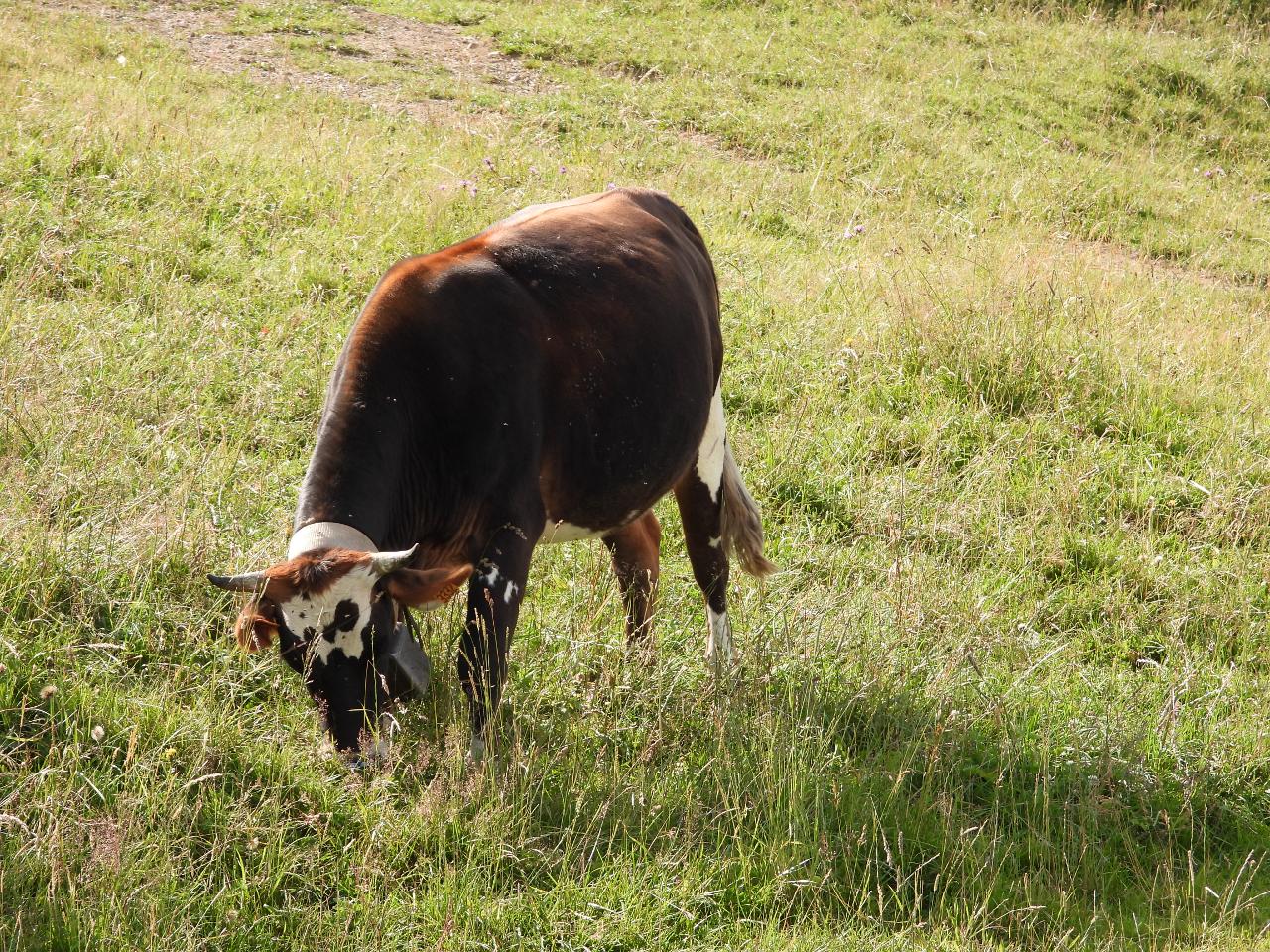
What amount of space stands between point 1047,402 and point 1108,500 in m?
0.96

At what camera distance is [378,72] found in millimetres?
13156

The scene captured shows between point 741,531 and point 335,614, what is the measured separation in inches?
92.9

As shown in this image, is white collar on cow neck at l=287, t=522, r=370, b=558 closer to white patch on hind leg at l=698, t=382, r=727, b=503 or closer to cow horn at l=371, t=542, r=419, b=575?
cow horn at l=371, t=542, r=419, b=575

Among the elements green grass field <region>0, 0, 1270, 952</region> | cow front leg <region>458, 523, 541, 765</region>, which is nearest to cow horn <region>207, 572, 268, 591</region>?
green grass field <region>0, 0, 1270, 952</region>

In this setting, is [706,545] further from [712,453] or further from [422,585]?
[422,585]

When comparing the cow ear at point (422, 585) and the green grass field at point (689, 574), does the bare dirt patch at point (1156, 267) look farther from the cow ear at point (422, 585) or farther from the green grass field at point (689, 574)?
the cow ear at point (422, 585)

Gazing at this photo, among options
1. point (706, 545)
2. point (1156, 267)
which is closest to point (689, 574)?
point (706, 545)

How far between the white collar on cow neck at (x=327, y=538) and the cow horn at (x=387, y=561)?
0.51 feet

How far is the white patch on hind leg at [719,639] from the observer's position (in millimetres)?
5168

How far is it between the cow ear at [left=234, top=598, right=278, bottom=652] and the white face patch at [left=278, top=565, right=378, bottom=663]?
2.2 inches

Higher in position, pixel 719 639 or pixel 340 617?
pixel 340 617

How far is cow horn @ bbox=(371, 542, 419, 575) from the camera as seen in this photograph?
Answer: 368 cm

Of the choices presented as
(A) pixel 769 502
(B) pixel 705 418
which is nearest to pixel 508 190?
(A) pixel 769 502

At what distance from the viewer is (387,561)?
3719 millimetres
